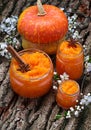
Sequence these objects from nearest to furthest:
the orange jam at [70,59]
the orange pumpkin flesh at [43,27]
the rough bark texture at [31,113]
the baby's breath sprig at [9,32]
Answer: the rough bark texture at [31,113], the orange jam at [70,59], the orange pumpkin flesh at [43,27], the baby's breath sprig at [9,32]

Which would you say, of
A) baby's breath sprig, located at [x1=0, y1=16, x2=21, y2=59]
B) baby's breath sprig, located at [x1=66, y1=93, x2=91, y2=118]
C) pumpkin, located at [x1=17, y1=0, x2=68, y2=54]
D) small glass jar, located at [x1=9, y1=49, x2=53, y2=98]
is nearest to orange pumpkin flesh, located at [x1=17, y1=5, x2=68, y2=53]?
pumpkin, located at [x1=17, y1=0, x2=68, y2=54]

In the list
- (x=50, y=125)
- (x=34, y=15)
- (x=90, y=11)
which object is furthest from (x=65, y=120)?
(x=90, y=11)

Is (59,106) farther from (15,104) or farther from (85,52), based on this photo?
(85,52)

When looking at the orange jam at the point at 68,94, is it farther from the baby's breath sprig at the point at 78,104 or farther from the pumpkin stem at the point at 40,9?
the pumpkin stem at the point at 40,9

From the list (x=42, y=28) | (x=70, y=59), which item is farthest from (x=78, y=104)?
(x=42, y=28)

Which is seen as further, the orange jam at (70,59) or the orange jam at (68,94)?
the orange jam at (70,59)

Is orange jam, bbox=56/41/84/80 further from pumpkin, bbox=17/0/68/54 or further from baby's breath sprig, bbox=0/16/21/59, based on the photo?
baby's breath sprig, bbox=0/16/21/59

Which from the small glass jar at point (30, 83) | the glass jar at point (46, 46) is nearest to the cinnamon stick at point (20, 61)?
the small glass jar at point (30, 83)
